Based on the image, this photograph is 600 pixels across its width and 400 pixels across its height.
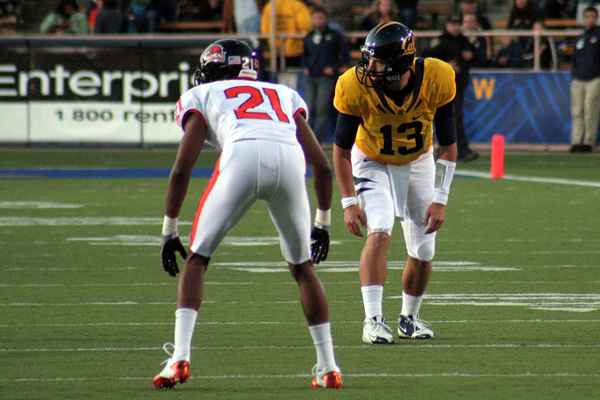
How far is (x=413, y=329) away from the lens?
8367 millimetres

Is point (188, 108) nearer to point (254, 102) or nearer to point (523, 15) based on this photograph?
point (254, 102)

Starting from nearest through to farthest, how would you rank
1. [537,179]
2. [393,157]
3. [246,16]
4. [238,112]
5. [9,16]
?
[238,112], [393,157], [537,179], [246,16], [9,16]

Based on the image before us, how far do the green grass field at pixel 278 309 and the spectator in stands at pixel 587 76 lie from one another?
5890 mm

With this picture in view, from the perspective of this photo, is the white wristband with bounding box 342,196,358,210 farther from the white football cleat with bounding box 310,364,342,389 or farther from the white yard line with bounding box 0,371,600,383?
the white football cleat with bounding box 310,364,342,389

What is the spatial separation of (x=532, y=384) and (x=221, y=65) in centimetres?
188

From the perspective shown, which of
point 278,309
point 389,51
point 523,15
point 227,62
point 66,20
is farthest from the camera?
point 66,20

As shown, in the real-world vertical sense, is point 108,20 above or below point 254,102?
below

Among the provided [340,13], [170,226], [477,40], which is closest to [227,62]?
[170,226]

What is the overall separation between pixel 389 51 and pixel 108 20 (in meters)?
16.9

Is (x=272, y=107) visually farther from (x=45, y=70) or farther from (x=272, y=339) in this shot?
(x=45, y=70)

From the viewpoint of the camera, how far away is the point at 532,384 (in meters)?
6.98

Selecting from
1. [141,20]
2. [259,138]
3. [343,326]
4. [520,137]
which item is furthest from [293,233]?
[141,20]

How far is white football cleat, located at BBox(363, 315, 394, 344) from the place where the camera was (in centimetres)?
815

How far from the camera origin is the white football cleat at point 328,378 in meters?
6.80
